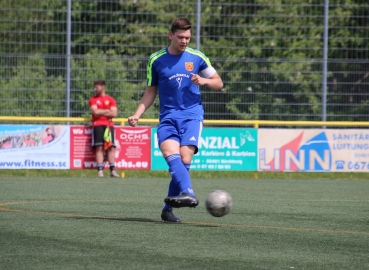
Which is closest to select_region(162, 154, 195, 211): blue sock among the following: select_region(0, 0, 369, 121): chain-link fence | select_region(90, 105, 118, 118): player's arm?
select_region(90, 105, 118, 118): player's arm

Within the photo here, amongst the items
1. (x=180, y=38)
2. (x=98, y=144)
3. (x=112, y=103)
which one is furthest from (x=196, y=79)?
(x=112, y=103)

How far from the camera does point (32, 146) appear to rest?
17312 mm

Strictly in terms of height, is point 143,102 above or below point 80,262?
above

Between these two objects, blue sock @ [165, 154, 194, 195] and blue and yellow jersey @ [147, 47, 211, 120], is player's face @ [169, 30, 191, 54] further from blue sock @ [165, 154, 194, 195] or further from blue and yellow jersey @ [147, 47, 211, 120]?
blue sock @ [165, 154, 194, 195]

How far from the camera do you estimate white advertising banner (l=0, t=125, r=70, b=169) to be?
56.6 ft

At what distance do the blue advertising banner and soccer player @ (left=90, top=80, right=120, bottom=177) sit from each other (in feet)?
3.12

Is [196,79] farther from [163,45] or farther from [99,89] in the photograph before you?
[163,45]

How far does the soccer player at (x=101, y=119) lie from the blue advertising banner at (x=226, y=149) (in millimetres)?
952

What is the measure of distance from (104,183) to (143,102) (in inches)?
268

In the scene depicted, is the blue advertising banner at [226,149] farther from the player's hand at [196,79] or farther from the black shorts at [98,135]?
the player's hand at [196,79]

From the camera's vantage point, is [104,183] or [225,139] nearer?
[104,183]

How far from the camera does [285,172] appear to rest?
19234 millimetres

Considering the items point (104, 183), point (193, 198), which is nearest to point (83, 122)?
point (104, 183)

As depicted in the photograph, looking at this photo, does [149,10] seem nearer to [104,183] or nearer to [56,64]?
[56,64]
